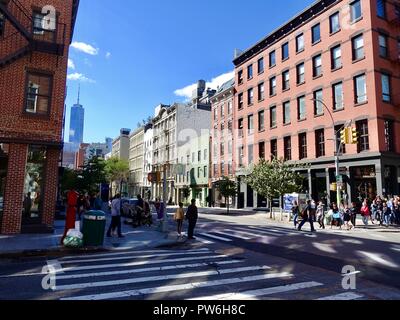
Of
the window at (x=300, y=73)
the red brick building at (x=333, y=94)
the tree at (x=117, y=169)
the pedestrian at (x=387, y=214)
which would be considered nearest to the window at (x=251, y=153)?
the red brick building at (x=333, y=94)

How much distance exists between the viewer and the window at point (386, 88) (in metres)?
27.5

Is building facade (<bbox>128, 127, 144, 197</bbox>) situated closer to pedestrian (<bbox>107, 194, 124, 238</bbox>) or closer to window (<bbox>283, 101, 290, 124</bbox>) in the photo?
window (<bbox>283, 101, 290, 124</bbox>)

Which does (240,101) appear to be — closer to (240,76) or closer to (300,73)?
(240,76)

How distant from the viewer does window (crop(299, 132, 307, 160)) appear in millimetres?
33156

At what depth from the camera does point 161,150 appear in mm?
69312

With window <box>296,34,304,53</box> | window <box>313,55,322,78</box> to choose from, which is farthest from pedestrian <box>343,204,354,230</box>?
window <box>296,34,304,53</box>

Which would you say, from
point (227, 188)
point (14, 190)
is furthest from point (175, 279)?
point (227, 188)

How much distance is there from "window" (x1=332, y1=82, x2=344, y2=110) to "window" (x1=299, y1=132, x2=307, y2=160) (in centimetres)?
425

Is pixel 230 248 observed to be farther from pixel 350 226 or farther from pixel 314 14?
pixel 314 14

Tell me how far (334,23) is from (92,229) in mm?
28783

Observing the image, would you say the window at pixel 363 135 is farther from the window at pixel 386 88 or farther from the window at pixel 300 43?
the window at pixel 300 43

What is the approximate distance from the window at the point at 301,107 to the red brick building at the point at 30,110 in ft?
78.1
